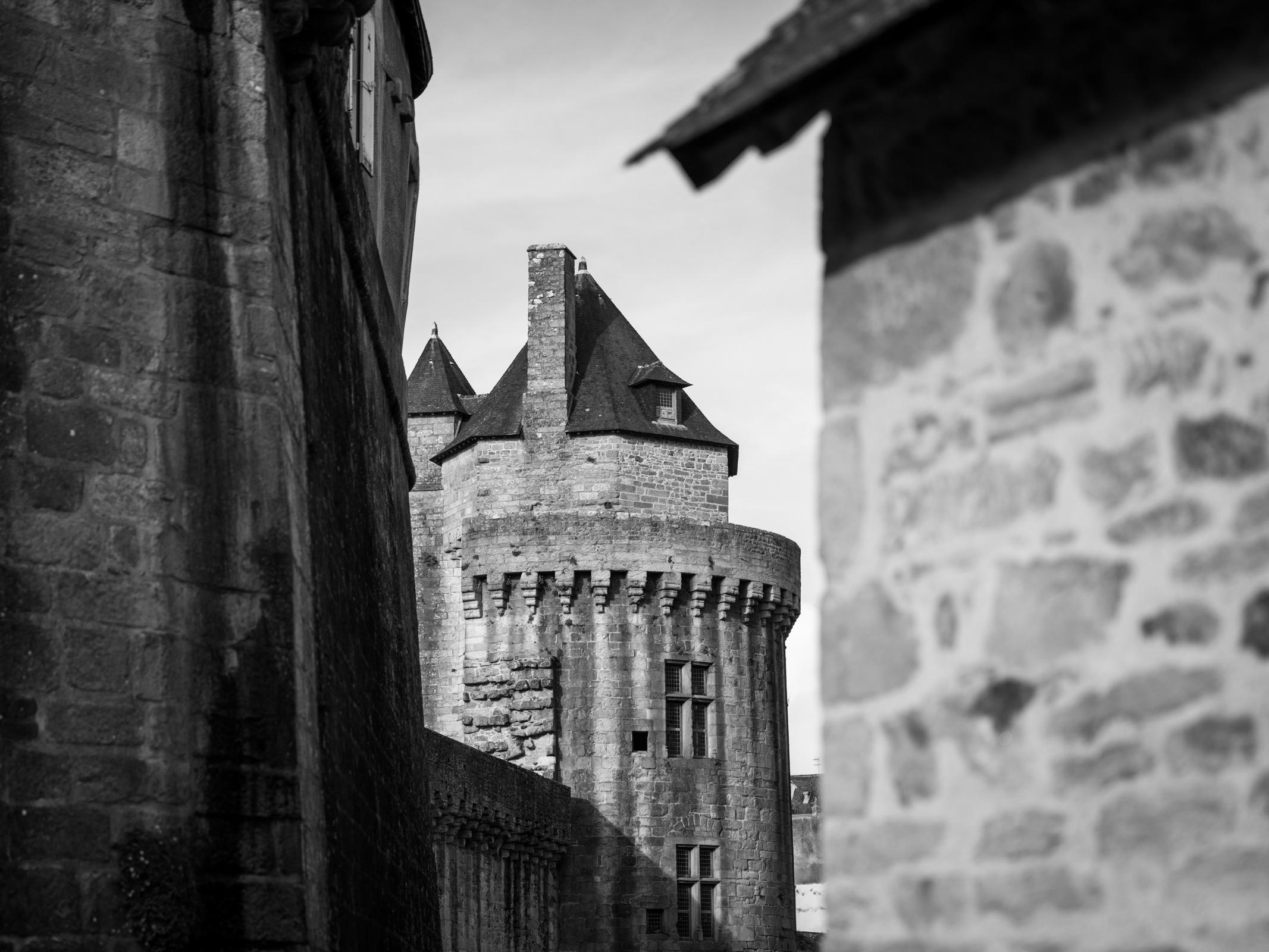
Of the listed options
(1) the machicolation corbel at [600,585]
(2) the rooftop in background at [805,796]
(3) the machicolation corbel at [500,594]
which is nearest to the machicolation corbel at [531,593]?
(3) the machicolation corbel at [500,594]

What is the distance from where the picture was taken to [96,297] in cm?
661

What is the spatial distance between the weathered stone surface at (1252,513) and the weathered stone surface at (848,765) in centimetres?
101

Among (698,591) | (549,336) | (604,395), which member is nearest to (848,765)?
(698,591)

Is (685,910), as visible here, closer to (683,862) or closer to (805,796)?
(683,862)

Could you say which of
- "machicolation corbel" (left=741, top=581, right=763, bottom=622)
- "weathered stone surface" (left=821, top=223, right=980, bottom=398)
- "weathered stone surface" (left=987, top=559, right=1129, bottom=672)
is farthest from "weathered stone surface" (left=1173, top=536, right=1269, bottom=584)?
"machicolation corbel" (left=741, top=581, right=763, bottom=622)

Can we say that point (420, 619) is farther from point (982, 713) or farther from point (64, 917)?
point (982, 713)

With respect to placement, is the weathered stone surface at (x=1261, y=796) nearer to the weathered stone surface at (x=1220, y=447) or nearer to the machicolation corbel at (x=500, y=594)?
the weathered stone surface at (x=1220, y=447)

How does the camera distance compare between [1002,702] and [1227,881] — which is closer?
[1227,881]

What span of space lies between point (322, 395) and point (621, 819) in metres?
18.8

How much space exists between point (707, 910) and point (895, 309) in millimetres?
24021

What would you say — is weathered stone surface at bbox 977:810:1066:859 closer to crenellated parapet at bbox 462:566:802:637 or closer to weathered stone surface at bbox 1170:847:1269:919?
weathered stone surface at bbox 1170:847:1269:919

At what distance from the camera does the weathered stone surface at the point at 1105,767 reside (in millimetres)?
3713

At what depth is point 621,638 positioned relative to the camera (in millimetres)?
27656

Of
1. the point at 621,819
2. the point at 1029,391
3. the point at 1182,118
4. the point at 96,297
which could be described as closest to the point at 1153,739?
the point at 1029,391
